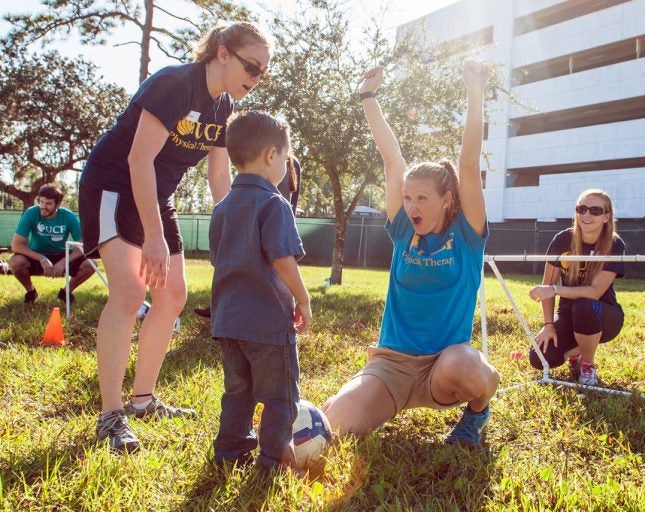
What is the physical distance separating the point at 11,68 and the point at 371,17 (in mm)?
17547

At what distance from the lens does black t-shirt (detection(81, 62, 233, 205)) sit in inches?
113

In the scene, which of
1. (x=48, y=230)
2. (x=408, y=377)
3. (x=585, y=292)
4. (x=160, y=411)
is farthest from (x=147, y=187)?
(x=48, y=230)

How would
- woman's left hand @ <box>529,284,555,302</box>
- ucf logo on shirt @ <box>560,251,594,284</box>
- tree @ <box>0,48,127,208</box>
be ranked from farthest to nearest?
tree @ <box>0,48,127,208</box>
ucf logo on shirt @ <box>560,251,594,284</box>
woman's left hand @ <box>529,284,555,302</box>

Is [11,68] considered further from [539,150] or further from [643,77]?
[643,77]

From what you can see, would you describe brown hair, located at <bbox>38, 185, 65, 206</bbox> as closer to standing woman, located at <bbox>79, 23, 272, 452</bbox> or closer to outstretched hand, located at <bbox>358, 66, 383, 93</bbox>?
standing woman, located at <bbox>79, 23, 272, 452</bbox>

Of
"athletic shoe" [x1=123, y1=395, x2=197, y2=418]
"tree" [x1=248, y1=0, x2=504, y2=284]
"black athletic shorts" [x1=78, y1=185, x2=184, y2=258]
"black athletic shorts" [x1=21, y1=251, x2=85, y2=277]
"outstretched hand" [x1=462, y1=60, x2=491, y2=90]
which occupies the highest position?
"tree" [x1=248, y1=0, x2=504, y2=284]

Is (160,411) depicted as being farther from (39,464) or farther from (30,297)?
(30,297)

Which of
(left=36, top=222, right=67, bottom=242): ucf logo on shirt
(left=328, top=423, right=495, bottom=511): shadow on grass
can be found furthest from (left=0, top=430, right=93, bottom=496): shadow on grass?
(left=36, top=222, right=67, bottom=242): ucf logo on shirt

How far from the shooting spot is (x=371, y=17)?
14219mm

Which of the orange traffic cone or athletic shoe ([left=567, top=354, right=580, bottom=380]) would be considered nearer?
athletic shoe ([left=567, top=354, right=580, bottom=380])

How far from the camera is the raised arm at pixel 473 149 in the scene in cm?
288

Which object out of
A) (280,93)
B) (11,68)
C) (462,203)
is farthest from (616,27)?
(462,203)

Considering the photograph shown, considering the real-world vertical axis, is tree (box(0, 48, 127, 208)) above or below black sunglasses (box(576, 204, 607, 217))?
above

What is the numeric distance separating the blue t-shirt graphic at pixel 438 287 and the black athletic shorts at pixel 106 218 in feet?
4.84
